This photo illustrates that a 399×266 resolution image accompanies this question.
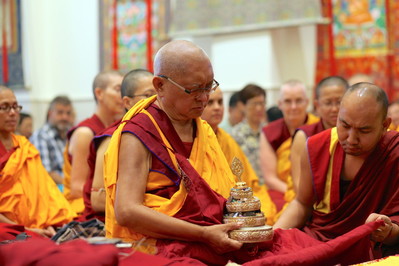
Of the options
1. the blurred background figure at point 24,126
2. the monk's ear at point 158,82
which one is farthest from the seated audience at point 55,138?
the monk's ear at point 158,82

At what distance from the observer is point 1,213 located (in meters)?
4.23

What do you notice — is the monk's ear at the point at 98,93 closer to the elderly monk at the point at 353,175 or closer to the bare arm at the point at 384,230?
the elderly monk at the point at 353,175

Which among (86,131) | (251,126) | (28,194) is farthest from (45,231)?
(251,126)

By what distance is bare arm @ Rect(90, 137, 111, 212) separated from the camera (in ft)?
12.9

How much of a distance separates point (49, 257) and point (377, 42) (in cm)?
688

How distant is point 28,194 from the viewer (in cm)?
449

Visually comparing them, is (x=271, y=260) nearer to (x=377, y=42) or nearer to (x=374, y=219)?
(x=374, y=219)

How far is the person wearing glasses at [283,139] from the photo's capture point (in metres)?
5.95

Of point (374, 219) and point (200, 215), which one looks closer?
point (200, 215)

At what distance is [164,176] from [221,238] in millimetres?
402

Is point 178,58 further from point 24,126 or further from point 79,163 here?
point 24,126

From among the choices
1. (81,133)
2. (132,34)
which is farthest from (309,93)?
(81,133)

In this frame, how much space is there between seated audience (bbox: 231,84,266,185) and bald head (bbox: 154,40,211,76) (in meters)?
3.66

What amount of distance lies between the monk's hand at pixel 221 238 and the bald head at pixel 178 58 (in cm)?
72
